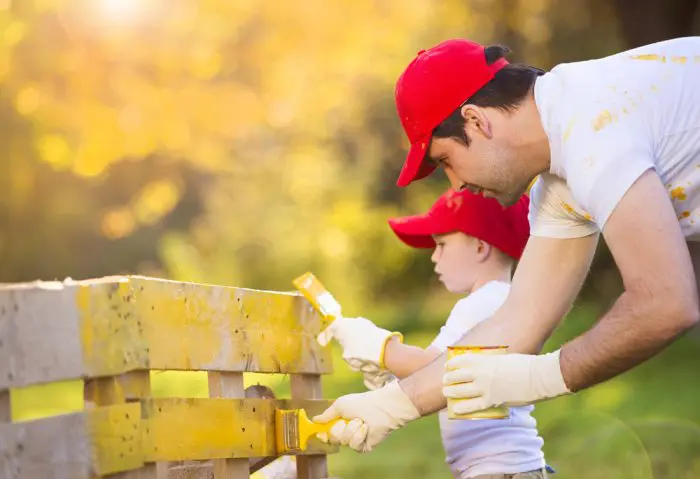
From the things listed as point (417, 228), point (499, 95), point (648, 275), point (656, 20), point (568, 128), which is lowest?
point (648, 275)

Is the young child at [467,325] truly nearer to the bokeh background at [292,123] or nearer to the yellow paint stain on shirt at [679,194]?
the yellow paint stain on shirt at [679,194]

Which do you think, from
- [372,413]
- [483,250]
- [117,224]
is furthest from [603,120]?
[117,224]

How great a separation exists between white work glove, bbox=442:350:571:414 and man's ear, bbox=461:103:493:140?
56 centimetres

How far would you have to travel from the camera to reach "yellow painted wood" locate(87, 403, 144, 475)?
2.44 meters

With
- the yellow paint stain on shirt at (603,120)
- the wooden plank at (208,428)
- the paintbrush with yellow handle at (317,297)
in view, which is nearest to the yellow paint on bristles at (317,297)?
the paintbrush with yellow handle at (317,297)

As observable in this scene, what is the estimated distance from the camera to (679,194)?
9.23ft

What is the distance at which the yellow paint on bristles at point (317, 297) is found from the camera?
3.62 metres

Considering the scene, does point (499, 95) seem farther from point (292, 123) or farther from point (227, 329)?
point (292, 123)

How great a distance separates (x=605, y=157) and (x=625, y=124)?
0.11 m

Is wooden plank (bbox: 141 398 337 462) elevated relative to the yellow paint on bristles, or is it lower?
lower

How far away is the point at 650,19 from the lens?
32.0ft

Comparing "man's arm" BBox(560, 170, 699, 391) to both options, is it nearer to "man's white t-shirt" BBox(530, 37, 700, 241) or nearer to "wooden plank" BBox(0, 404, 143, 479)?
"man's white t-shirt" BBox(530, 37, 700, 241)

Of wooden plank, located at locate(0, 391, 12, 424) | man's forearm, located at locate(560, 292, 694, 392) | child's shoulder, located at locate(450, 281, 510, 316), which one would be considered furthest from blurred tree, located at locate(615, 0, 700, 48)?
wooden plank, located at locate(0, 391, 12, 424)

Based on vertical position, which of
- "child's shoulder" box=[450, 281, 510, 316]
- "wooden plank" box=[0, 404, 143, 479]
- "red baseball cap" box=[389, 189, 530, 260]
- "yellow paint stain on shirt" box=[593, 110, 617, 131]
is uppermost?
"red baseball cap" box=[389, 189, 530, 260]
